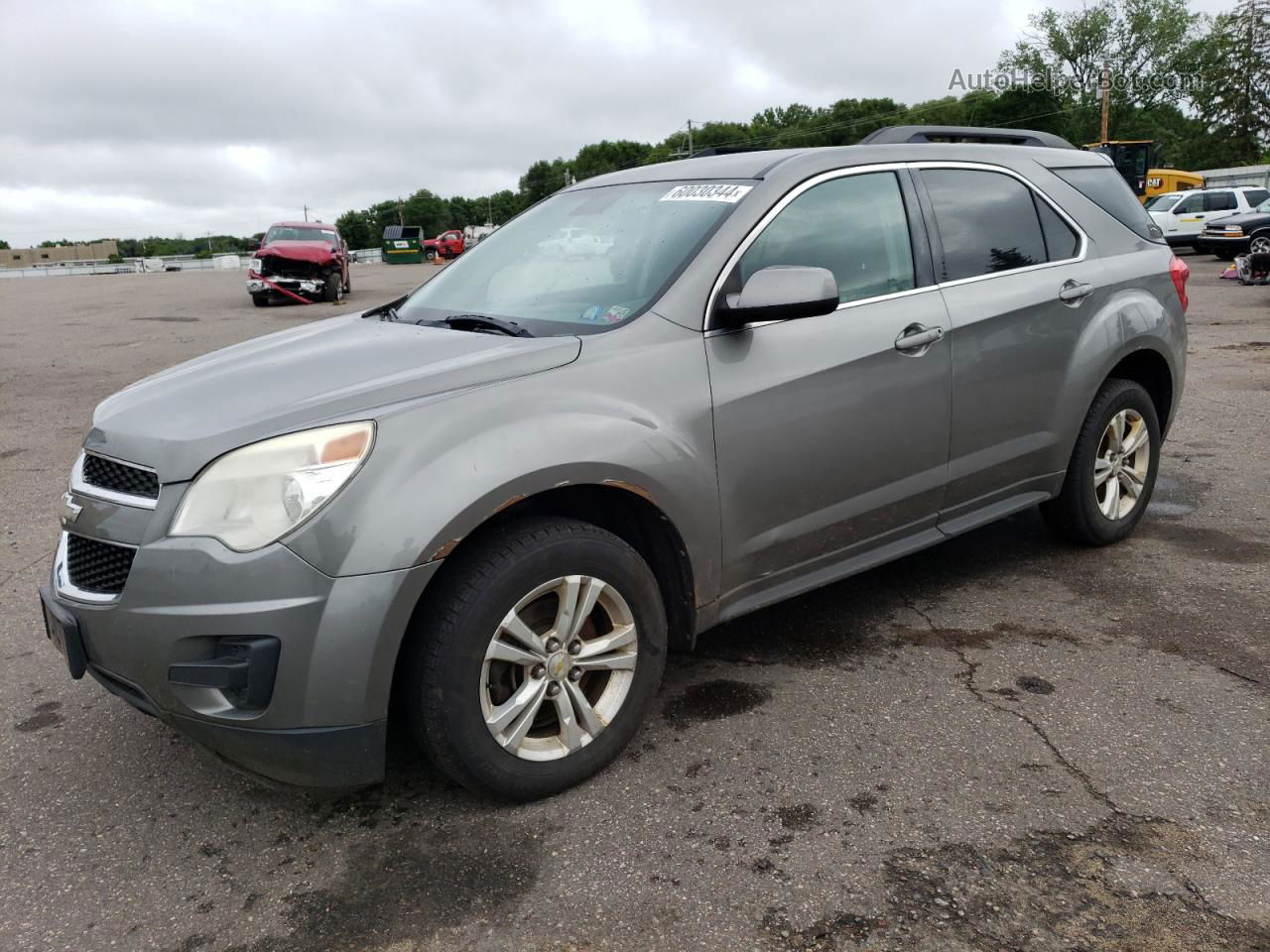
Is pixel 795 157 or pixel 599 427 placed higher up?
pixel 795 157

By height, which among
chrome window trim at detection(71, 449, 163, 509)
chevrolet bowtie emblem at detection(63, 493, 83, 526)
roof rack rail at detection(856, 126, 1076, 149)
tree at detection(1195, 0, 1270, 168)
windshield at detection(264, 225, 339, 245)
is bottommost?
chevrolet bowtie emblem at detection(63, 493, 83, 526)

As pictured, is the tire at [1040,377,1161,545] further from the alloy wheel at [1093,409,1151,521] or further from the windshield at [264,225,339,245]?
the windshield at [264,225,339,245]

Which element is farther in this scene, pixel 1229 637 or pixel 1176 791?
pixel 1229 637

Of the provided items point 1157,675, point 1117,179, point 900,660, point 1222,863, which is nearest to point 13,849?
point 900,660

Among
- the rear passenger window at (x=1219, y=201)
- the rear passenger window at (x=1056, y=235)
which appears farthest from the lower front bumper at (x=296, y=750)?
the rear passenger window at (x=1219, y=201)

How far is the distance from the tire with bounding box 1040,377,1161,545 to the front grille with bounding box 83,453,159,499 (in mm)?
3511

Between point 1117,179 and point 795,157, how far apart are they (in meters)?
2.04

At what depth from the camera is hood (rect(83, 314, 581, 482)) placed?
2539 mm

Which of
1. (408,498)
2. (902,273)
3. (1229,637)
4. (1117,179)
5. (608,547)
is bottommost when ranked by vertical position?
(1229,637)

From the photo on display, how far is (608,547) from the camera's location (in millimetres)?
2795

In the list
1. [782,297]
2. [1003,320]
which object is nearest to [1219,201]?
[1003,320]

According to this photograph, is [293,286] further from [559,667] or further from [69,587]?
[559,667]

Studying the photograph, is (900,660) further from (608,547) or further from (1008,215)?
(1008,215)

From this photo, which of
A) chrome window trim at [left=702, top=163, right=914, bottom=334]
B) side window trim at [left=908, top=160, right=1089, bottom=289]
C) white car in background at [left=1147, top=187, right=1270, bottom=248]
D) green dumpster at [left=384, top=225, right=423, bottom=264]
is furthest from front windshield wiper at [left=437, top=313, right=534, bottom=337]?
green dumpster at [left=384, top=225, right=423, bottom=264]
